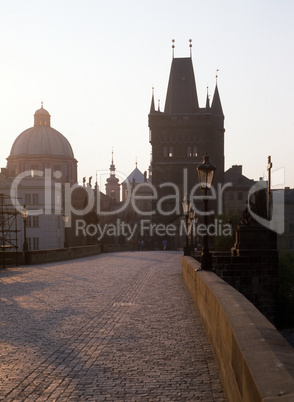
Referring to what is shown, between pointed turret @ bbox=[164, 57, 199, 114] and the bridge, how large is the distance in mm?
84120

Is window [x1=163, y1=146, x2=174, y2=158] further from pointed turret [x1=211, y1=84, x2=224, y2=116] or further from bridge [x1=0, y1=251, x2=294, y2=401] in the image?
bridge [x1=0, y1=251, x2=294, y2=401]

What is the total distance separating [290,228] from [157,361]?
339 ft

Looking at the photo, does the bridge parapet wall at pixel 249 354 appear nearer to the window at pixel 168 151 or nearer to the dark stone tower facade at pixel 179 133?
the dark stone tower facade at pixel 179 133

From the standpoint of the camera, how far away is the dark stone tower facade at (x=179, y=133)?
9544 centimetres

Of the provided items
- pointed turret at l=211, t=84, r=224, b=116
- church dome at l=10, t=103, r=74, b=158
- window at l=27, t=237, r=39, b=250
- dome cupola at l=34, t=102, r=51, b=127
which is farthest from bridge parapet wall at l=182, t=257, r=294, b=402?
dome cupola at l=34, t=102, r=51, b=127

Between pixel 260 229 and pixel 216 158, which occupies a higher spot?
pixel 216 158

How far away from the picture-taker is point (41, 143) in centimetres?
11219

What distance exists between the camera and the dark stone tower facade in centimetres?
9544

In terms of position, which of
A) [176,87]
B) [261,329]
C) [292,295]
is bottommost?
[292,295]

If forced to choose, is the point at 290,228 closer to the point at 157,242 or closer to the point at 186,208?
the point at 157,242

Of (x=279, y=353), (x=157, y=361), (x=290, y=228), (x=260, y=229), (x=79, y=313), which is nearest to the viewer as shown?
(x=279, y=353)

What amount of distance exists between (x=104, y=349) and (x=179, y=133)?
89643 mm

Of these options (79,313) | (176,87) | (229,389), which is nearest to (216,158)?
(176,87)

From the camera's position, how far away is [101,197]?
4983 inches
